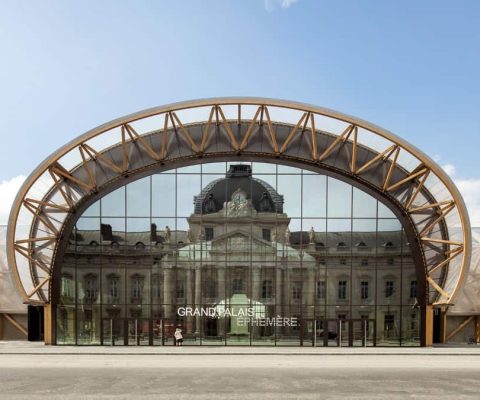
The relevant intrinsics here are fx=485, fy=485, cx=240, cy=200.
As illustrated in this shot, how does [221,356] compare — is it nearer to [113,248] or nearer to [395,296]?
[113,248]

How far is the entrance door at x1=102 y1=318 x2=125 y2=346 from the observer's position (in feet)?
112

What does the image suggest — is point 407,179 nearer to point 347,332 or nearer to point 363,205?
point 363,205

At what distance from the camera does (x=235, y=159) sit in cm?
3541

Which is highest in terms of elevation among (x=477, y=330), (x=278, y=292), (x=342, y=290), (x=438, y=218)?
(x=438, y=218)

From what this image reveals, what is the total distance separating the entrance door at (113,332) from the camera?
34281 mm

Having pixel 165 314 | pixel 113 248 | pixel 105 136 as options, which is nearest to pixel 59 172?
pixel 105 136

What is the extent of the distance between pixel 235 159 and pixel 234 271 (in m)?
8.09

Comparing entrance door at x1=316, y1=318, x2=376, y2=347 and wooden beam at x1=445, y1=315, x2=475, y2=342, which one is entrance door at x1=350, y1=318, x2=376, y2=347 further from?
wooden beam at x1=445, y1=315, x2=475, y2=342

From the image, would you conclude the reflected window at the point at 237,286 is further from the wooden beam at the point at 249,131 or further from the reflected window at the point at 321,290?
the wooden beam at the point at 249,131

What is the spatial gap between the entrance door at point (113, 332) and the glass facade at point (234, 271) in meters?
0.07

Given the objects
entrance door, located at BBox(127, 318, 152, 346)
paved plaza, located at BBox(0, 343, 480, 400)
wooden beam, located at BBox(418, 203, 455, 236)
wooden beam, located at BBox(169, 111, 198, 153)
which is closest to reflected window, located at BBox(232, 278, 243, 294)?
paved plaza, located at BBox(0, 343, 480, 400)

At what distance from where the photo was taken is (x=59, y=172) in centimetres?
3397

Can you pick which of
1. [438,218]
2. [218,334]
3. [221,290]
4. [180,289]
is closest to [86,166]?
[180,289]

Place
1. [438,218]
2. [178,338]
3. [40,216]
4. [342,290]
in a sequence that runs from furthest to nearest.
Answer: [40,216]
[342,290]
[438,218]
[178,338]
